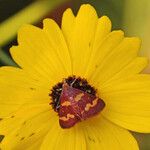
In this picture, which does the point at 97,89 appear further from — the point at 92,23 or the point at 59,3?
the point at 59,3

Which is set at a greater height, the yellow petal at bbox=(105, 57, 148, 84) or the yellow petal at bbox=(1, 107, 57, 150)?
the yellow petal at bbox=(105, 57, 148, 84)

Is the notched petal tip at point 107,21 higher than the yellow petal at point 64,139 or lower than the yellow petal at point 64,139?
higher

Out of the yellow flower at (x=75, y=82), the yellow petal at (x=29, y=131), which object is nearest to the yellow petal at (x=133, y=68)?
the yellow flower at (x=75, y=82)

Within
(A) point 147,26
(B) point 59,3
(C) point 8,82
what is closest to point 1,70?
(C) point 8,82

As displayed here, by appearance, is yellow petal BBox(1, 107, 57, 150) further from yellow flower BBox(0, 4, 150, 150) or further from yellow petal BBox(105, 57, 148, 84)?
yellow petal BBox(105, 57, 148, 84)

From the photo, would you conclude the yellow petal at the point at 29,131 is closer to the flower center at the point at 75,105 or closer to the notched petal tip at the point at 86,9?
the flower center at the point at 75,105

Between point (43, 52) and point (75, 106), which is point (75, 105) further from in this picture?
point (43, 52)

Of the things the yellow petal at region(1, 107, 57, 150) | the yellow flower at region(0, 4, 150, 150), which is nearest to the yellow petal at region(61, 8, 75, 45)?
the yellow flower at region(0, 4, 150, 150)
